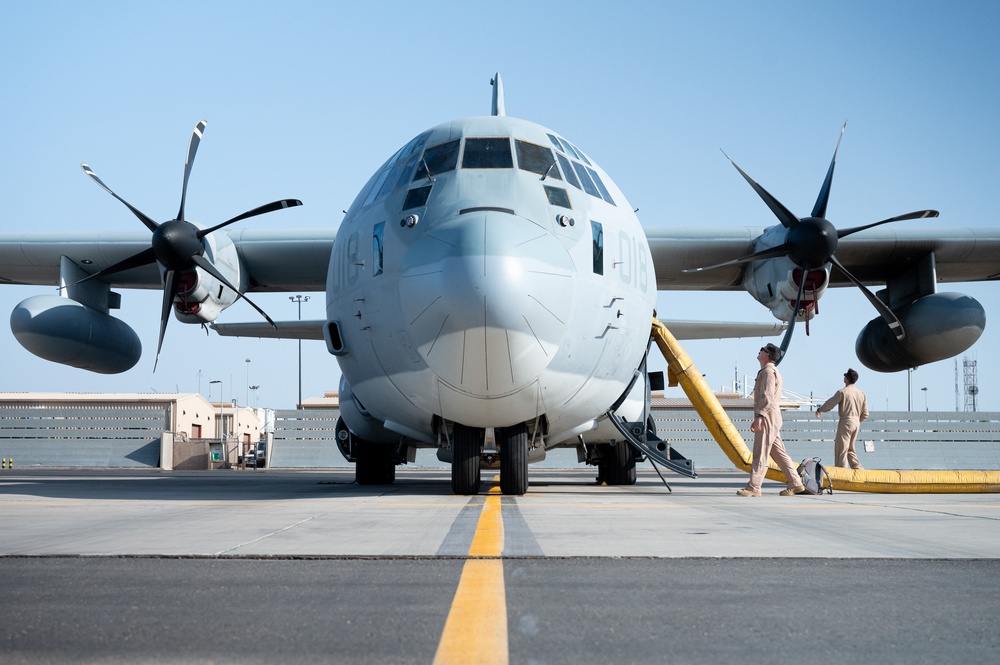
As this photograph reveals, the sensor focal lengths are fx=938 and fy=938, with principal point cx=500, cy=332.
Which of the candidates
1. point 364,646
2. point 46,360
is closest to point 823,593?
point 364,646

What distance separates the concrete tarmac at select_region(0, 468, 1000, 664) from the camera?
255cm

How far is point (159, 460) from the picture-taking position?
3291cm

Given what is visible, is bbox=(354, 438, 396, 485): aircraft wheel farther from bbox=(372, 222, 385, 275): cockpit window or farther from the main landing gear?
bbox=(372, 222, 385, 275): cockpit window

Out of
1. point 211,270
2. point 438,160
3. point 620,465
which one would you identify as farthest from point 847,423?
point 211,270

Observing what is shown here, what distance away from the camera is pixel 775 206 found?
14.1m

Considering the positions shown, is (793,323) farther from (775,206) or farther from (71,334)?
(71,334)

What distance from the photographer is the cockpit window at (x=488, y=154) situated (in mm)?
9609

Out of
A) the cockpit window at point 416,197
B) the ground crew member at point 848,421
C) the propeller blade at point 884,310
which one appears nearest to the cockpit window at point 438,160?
the cockpit window at point 416,197

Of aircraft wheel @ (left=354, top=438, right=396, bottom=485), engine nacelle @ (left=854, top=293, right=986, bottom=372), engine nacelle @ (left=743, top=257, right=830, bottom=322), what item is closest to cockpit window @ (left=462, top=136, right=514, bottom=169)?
aircraft wheel @ (left=354, top=438, right=396, bottom=485)

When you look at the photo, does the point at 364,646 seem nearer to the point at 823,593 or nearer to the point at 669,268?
the point at 823,593

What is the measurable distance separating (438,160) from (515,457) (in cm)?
320

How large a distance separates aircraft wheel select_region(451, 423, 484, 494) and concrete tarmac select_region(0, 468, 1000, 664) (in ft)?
9.10

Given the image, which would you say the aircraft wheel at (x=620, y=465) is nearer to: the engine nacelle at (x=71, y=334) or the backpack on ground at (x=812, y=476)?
the backpack on ground at (x=812, y=476)

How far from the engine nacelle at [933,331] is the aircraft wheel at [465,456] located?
29.9ft
